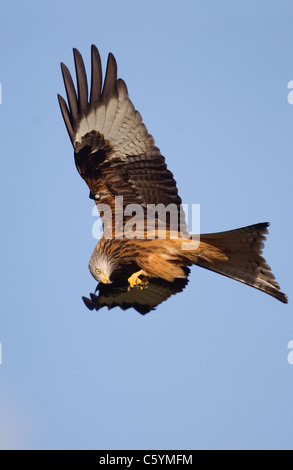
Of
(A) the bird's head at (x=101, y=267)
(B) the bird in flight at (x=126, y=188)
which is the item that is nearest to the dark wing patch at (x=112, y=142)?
(B) the bird in flight at (x=126, y=188)

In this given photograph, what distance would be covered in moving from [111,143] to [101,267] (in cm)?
147

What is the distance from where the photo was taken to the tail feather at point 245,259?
8.58m

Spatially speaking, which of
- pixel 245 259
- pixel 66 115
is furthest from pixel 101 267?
pixel 66 115

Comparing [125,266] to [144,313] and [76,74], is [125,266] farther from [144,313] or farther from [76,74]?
[76,74]

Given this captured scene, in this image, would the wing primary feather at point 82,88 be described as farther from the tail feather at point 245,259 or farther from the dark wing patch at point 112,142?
the tail feather at point 245,259

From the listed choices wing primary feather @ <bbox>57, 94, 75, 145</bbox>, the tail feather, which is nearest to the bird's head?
the tail feather

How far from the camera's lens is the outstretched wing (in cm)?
888

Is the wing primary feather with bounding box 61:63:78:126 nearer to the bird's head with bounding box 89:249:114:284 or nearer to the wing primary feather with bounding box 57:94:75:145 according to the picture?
the wing primary feather with bounding box 57:94:75:145

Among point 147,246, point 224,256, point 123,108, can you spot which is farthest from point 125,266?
point 123,108

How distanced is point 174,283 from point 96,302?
40.8 inches

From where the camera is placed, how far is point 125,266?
29.9 feet

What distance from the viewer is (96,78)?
8.98 metres

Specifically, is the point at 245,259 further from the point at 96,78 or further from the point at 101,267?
Answer: the point at 96,78

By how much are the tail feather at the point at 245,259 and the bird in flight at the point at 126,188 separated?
1cm
